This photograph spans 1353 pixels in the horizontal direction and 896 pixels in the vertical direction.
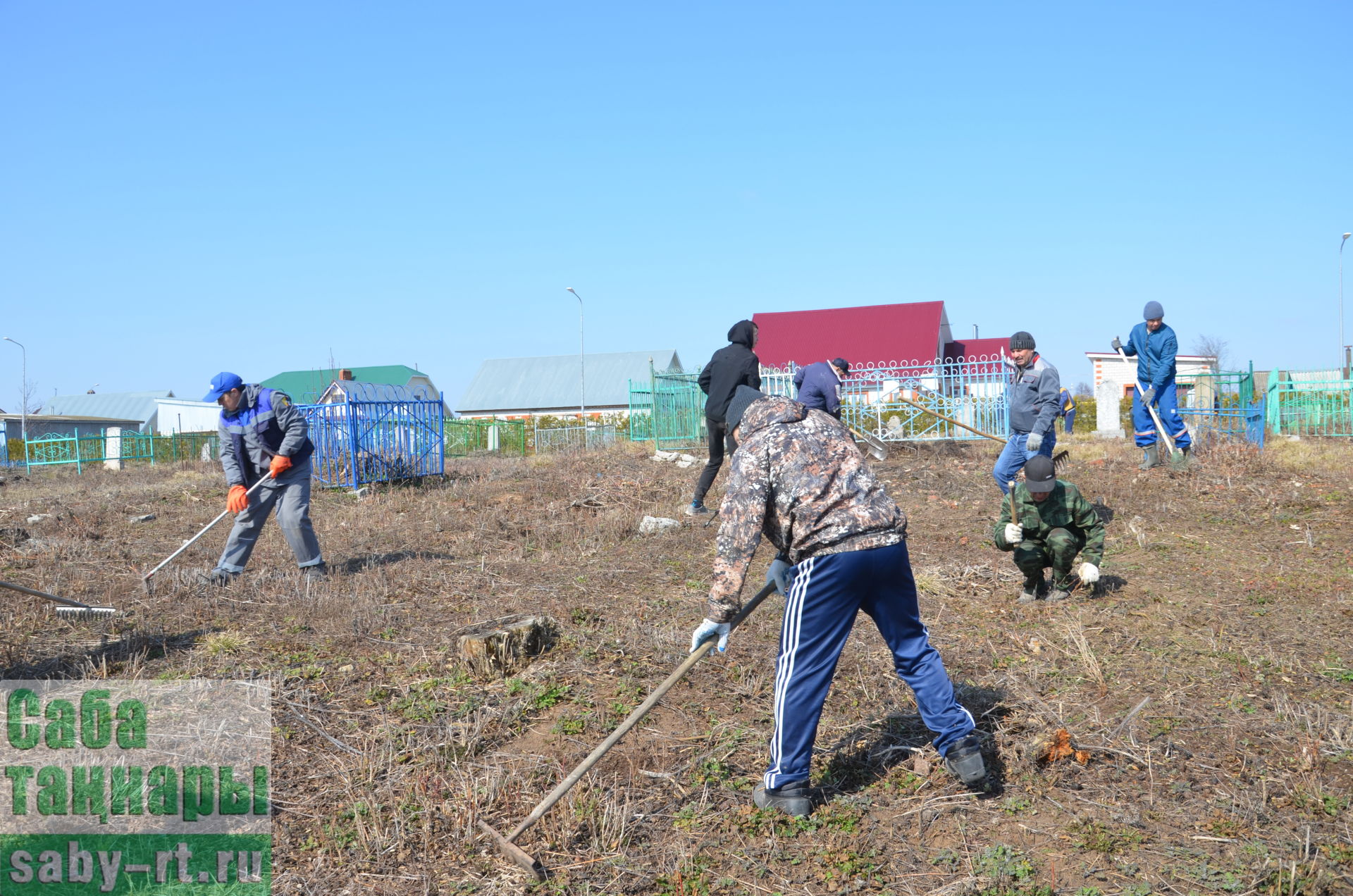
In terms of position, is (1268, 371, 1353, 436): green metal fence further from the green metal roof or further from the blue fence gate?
the green metal roof

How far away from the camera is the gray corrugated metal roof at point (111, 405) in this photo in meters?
48.1

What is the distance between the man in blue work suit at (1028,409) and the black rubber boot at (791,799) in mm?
4082

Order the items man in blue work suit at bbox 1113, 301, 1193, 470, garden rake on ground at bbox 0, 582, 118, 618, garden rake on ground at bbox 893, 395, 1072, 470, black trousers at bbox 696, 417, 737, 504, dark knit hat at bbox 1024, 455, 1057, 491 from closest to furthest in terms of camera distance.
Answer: garden rake on ground at bbox 0, 582, 118, 618
dark knit hat at bbox 1024, 455, 1057, 491
garden rake on ground at bbox 893, 395, 1072, 470
black trousers at bbox 696, 417, 737, 504
man in blue work suit at bbox 1113, 301, 1193, 470

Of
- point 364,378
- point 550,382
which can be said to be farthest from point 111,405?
point 550,382

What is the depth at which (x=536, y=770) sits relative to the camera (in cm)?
343

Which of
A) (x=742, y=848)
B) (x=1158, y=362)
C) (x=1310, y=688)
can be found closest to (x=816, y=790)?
(x=742, y=848)

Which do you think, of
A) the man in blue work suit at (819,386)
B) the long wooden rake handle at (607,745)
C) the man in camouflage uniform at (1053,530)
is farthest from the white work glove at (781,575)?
the man in blue work suit at (819,386)

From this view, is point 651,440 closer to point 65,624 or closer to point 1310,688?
point 65,624

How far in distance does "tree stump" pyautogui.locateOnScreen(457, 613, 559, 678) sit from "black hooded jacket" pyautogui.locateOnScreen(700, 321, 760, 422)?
11.4ft

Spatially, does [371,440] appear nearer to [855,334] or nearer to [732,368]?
[732,368]

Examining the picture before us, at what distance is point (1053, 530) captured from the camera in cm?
537

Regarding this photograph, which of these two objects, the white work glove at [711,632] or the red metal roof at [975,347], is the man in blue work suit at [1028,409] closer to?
the white work glove at [711,632]

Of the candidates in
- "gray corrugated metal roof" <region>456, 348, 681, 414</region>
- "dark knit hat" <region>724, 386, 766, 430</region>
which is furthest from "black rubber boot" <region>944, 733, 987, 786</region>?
"gray corrugated metal roof" <region>456, 348, 681, 414</region>

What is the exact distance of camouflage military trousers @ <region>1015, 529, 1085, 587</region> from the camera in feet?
17.6
